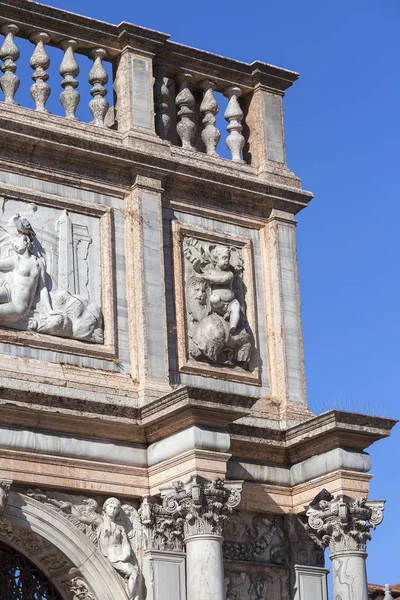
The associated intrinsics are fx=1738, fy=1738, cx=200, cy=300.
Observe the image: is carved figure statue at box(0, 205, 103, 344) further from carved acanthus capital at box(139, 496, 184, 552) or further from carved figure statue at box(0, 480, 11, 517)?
carved acanthus capital at box(139, 496, 184, 552)

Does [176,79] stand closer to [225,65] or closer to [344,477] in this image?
[225,65]

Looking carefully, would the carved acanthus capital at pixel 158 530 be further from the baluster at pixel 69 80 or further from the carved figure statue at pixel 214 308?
the baluster at pixel 69 80

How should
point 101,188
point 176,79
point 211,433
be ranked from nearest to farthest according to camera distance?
point 211,433, point 101,188, point 176,79

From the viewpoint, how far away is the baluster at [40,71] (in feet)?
67.5

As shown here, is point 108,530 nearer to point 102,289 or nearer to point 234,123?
point 102,289

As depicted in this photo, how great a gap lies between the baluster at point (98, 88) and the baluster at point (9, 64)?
104 centimetres

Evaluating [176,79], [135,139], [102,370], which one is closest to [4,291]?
[102,370]

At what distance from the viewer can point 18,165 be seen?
20.0 m

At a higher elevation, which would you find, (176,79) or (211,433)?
(176,79)

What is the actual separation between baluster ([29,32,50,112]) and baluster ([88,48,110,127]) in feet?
2.10

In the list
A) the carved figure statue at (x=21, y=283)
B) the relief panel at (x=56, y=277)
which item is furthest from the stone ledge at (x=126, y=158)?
the carved figure statue at (x=21, y=283)

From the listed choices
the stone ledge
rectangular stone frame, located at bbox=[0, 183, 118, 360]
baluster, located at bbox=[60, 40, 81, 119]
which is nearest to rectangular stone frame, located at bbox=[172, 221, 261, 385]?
the stone ledge

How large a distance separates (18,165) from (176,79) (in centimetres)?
311

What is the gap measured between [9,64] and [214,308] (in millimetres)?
3783
